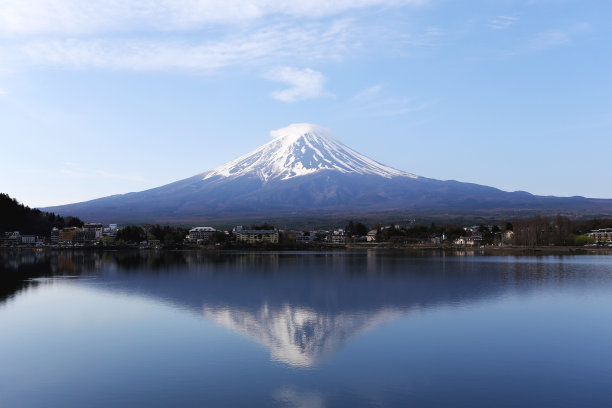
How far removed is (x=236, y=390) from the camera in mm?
8672

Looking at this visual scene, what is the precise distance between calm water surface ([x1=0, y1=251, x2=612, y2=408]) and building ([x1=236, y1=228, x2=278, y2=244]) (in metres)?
59.7

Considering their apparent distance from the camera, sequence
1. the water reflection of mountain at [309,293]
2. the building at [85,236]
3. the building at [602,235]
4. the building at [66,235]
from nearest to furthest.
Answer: the water reflection of mountain at [309,293] < the building at [602,235] < the building at [66,235] < the building at [85,236]

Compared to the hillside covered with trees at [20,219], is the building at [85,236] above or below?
below

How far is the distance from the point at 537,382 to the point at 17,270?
108 ft

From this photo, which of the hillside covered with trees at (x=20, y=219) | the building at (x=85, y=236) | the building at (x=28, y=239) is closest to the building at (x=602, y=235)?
the building at (x=85, y=236)

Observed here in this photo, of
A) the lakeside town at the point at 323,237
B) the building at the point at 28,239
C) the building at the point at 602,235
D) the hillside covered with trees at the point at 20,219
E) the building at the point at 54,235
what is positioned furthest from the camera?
the building at the point at 54,235

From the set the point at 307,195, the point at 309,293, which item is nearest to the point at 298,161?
the point at 307,195

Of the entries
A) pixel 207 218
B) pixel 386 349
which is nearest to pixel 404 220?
pixel 207 218

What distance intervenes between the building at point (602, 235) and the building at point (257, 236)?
1818 inches

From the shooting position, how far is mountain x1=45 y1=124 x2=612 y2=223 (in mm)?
133750

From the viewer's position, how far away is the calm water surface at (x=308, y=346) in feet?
27.8

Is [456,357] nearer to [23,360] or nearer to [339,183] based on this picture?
[23,360]

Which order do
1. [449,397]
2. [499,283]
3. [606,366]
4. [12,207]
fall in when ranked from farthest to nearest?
[12,207], [499,283], [606,366], [449,397]

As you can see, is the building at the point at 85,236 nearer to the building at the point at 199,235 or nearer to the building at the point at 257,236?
the building at the point at 199,235
